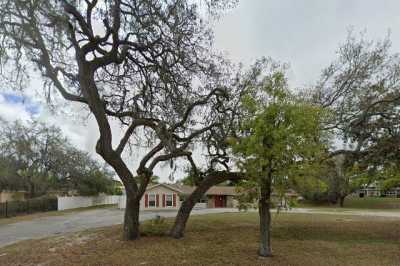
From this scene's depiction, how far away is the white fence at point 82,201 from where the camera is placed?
40.3 meters

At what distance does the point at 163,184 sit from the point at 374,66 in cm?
3160

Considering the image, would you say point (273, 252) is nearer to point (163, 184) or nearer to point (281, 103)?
point (281, 103)

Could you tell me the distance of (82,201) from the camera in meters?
46.9

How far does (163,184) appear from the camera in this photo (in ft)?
139

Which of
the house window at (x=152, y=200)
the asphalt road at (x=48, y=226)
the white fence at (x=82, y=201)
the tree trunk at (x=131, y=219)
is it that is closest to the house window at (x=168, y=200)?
the house window at (x=152, y=200)

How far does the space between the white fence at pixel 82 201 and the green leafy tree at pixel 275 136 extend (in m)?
34.5

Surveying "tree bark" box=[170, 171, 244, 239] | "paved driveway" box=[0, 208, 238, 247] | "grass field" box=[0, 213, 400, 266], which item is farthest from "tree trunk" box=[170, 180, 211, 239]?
"paved driveway" box=[0, 208, 238, 247]

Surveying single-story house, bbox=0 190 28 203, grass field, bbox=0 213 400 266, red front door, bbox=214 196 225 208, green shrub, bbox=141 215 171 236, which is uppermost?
single-story house, bbox=0 190 28 203

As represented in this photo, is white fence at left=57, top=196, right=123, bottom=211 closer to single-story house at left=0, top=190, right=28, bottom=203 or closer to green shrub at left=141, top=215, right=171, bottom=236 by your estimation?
single-story house at left=0, top=190, right=28, bottom=203

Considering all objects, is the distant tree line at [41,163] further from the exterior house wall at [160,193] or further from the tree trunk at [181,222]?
the tree trunk at [181,222]

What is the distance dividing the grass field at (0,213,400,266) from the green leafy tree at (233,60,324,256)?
2234 millimetres

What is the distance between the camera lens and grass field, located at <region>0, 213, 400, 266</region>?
9.72m

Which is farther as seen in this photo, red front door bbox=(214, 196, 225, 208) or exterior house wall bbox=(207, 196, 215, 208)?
red front door bbox=(214, 196, 225, 208)

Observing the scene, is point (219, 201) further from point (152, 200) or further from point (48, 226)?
point (48, 226)
